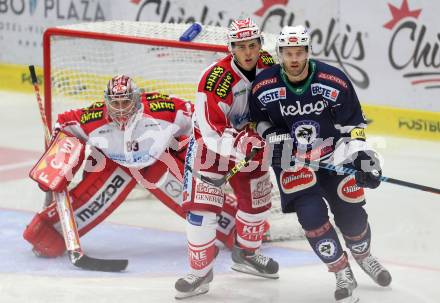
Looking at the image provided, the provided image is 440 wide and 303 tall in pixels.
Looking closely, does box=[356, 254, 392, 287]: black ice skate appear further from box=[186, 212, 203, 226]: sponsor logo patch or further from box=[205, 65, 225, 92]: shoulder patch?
box=[205, 65, 225, 92]: shoulder patch

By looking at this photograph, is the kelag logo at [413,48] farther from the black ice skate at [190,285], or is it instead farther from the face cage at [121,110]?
the black ice skate at [190,285]

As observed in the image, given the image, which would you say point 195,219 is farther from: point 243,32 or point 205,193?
point 243,32

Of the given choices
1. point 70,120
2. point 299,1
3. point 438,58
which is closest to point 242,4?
point 299,1

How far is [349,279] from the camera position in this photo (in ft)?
15.8

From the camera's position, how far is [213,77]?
4871 millimetres

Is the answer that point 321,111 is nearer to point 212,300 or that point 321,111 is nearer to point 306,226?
point 306,226

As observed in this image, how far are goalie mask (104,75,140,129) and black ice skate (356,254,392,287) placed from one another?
1368 mm

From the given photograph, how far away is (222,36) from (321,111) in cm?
177

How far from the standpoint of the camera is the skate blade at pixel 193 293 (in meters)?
4.98

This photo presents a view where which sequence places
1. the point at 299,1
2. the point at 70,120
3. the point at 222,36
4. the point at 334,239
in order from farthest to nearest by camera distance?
the point at 299,1 → the point at 222,36 → the point at 70,120 → the point at 334,239

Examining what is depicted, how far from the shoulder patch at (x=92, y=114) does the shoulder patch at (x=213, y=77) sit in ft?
3.01

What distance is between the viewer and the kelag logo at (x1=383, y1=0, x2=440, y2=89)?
7.92 metres

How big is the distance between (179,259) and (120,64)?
6.78 ft

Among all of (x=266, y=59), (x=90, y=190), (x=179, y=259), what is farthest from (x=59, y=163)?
(x=266, y=59)
